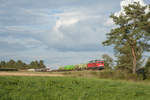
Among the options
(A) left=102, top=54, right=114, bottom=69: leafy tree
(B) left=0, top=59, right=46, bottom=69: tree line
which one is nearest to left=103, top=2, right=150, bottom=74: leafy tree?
(A) left=102, top=54, right=114, bottom=69: leafy tree

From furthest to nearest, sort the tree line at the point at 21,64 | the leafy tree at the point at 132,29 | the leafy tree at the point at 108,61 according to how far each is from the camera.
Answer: the tree line at the point at 21,64, the leafy tree at the point at 108,61, the leafy tree at the point at 132,29

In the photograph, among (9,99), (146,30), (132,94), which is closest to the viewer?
(9,99)

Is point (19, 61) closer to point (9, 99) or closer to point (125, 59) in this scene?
point (125, 59)

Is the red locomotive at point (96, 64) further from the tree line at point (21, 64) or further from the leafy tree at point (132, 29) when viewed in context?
the tree line at point (21, 64)

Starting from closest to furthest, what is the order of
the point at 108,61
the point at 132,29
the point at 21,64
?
1. the point at 132,29
2. the point at 108,61
3. the point at 21,64

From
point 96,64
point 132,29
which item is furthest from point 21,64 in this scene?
point 132,29

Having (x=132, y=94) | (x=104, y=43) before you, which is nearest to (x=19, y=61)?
(x=104, y=43)

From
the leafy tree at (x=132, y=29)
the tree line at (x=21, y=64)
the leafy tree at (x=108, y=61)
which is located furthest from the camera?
the tree line at (x=21, y=64)

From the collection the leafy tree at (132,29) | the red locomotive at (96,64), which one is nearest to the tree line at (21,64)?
the red locomotive at (96,64)

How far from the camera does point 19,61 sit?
13050 cm

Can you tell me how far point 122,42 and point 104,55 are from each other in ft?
67.9

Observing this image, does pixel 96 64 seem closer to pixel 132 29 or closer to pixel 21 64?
pixel 132 29

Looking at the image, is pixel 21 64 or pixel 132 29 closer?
pixel 132 29

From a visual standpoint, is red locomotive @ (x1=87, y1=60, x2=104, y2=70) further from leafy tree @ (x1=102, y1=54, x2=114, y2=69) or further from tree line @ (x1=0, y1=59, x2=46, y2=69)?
tree line @ (x1=0, y1=59, x2=46, y2=69)
